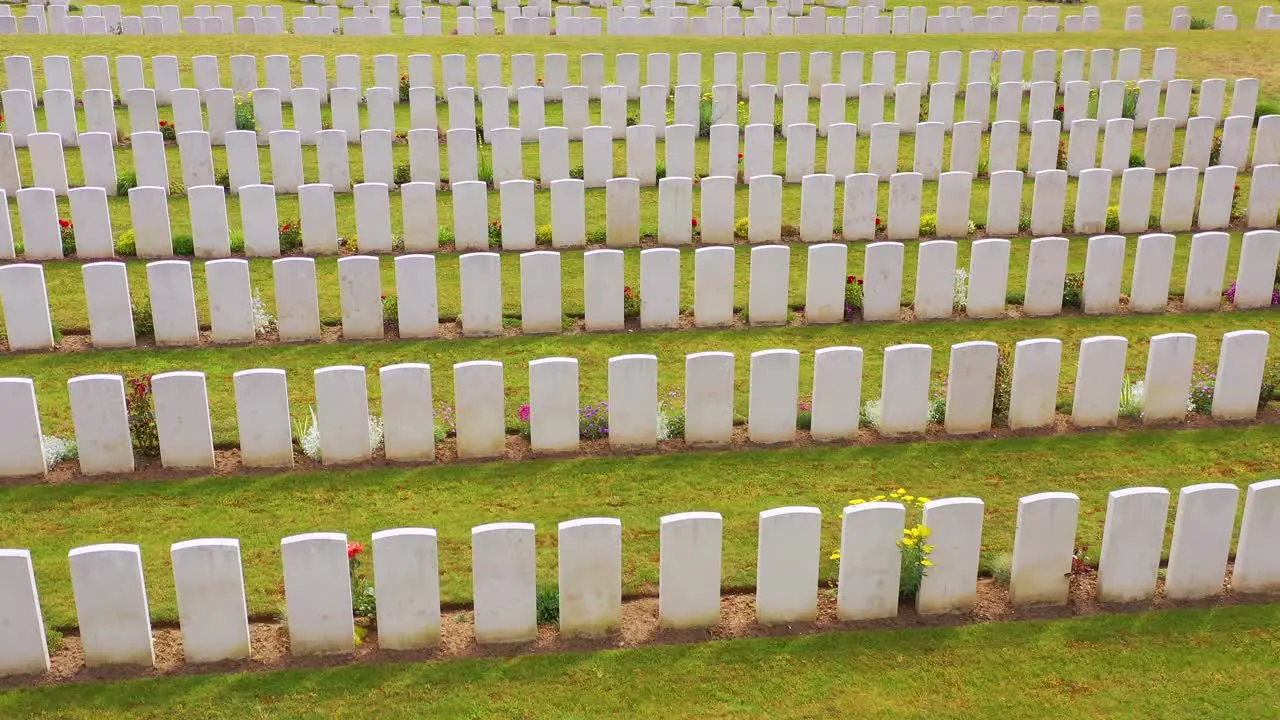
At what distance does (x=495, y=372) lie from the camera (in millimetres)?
9281

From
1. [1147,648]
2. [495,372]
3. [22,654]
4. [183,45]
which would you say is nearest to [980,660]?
[1147,648]

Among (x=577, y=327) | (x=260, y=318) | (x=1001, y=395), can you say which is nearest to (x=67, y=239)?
(x=260, y=318)

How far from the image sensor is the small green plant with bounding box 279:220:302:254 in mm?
13461

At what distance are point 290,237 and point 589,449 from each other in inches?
205

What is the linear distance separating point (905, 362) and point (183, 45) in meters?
14.6

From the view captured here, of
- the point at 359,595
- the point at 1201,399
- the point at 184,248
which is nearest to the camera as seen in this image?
the point at 359,595

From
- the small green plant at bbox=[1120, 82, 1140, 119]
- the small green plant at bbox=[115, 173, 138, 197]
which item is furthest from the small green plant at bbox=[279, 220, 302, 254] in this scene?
the small green plant at bbox=[1120, 82, 1140, 119]

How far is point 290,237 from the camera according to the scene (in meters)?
13.5

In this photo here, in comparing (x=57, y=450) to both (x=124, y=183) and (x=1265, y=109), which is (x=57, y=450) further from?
(x=1265, y=109)

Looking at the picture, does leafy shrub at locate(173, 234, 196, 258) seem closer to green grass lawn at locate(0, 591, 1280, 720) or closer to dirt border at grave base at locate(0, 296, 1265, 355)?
dirt border at grave base at locate(0, 296, 1265, 355)

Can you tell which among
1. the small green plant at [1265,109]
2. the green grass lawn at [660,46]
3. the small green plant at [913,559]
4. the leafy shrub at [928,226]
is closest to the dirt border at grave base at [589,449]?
the small green plant at [913,559]

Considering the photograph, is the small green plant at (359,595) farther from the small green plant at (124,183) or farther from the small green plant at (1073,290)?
the small green plant at (124,183)

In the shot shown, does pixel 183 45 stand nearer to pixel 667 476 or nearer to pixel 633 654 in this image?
pixel 667 476

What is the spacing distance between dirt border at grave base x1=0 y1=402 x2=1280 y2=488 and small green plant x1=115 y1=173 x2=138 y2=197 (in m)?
6.50
